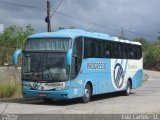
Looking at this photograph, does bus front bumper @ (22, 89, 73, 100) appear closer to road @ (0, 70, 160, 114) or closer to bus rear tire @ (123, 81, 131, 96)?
road @ (0, 70, 160, 114)

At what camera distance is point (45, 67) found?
2225 cm

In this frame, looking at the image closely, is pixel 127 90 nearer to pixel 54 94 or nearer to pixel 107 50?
pixel 107 50

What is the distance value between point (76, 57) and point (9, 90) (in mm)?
5424

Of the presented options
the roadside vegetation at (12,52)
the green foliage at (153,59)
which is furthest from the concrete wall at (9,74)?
the green foliage at (153,59)

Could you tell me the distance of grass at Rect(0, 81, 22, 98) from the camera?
2606 cm

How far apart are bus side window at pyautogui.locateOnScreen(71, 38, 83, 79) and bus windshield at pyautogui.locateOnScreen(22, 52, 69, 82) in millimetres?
462

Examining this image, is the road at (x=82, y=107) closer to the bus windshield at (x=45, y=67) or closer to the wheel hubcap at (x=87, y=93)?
the wheel hubcap at (x=87, y=93)

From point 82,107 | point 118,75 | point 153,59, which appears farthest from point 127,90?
point 153,59

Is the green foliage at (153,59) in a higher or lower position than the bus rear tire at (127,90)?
higher

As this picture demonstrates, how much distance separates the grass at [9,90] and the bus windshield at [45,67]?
378 cm

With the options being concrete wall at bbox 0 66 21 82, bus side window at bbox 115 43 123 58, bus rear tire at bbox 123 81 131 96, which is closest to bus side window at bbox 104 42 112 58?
bus side window at bbox 115 43 123 58

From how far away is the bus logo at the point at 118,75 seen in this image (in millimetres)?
28000

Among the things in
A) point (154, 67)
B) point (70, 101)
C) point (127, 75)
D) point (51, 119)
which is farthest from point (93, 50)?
point (154, 67)

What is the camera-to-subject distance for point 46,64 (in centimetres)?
2225
